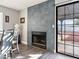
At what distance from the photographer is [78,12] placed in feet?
10.9

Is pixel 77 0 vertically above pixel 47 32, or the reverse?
pixel 77 0

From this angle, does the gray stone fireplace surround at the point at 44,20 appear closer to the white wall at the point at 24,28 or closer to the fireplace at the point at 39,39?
the fireplace at the point at 39,39

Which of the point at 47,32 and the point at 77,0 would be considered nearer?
the point at 77,0

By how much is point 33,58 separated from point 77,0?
276 cm

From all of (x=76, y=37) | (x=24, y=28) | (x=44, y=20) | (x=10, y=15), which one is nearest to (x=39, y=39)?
(x=44, y=20)

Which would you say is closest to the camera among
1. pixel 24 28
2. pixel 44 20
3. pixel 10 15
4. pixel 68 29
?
pixel 68 29

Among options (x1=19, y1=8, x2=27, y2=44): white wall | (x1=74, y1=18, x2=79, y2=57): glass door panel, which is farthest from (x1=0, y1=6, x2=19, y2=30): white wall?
(x1=74, y1=18, x2=79, y2=57): glass door panel

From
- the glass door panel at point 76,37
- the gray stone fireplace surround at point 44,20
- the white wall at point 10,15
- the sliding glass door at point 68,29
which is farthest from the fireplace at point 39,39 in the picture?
the white wall at point 10,15

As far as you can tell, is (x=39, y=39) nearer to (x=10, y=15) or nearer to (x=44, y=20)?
(x=44, y=20)

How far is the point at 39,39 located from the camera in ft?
16.5

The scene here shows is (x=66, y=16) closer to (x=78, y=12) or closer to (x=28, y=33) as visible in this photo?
(x=78, y=12)

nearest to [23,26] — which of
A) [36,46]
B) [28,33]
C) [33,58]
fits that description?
[28,33]

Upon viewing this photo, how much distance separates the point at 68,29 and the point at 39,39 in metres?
1.91

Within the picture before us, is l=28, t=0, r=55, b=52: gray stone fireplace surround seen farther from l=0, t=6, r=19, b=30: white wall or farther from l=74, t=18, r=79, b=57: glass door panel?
l=0, t=6, r=19, b=30: white wall
